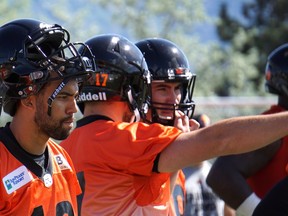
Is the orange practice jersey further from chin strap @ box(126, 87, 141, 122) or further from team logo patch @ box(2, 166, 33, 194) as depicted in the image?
team logo patch @ box(2, 166, 33, 194)

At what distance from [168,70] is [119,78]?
0.58 metres

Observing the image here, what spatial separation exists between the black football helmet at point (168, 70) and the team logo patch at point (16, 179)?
138 cm

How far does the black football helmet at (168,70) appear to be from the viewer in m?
4.70

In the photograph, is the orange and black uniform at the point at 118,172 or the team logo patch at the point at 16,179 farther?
the orange and black uniform at the point at 118,172

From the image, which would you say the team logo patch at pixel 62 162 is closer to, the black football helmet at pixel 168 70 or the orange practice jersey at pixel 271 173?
the black football helmet at pixel 168 70

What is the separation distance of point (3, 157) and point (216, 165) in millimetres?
2603

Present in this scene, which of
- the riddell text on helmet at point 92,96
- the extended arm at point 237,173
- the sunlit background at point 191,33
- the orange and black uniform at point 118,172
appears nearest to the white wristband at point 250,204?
the extended arm at point 237,173

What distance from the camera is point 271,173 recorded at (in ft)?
18.3

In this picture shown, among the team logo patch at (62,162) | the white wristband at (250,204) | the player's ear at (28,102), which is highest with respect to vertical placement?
the player's ear at (28,102)

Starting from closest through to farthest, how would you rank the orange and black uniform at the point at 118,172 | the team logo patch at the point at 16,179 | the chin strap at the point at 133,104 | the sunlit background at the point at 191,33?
the team logo patch at the point at 16,179 < the orange and black uniform at the point at 118,172 < the chin strap at the point at 133,104 < the sunlit background at the point at 191,33

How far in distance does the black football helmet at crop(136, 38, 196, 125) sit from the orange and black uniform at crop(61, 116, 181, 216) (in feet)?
1.98

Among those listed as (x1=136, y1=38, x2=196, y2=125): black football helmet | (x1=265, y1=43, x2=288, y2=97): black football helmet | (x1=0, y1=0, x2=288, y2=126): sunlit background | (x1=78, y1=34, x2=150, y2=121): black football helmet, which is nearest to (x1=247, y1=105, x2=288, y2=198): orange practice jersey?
(x1=265, y1=43, x2=288, y2=97): black football helmet

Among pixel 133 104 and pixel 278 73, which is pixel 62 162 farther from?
pixel 278 73

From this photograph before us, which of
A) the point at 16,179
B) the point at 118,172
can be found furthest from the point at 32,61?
the point at 118,172
